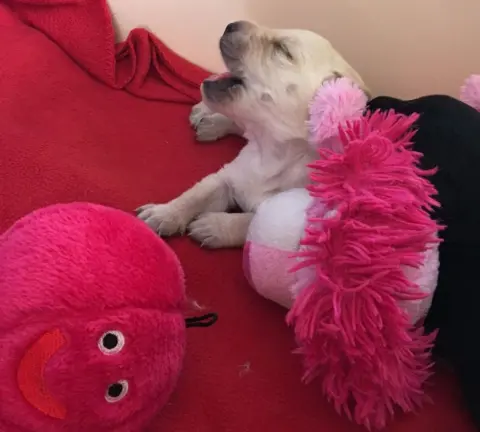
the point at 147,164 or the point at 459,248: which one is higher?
the point at 459,248

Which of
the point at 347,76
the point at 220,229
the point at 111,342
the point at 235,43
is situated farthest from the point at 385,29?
the point at 111,342

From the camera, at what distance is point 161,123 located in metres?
1.41

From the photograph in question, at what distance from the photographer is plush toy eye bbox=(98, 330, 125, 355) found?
731 millimetres

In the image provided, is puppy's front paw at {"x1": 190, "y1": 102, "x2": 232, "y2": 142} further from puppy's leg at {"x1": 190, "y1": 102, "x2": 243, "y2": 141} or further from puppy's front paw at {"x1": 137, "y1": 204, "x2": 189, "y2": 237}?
puppy's front paw at {"x1": 137, "y1": 204, "x2": 189, "y2": 237}

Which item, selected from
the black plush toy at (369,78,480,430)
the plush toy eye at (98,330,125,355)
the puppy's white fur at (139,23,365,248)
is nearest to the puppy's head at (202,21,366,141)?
the puppy's white fur at (139,23,365,248)

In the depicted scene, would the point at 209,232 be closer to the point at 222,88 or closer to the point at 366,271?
the point at 222,88

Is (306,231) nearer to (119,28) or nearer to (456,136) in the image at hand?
(456,136)

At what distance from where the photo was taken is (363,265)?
0.77 metres

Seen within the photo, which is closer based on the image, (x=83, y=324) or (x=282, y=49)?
(x=83, y=324)

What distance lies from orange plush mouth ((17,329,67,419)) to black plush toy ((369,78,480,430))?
0.49 metres

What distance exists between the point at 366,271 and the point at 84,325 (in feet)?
1.04

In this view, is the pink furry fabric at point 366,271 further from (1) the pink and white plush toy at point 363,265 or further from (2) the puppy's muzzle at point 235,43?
(2) the puppy's muzzle at point 235,43

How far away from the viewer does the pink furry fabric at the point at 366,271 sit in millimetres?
780

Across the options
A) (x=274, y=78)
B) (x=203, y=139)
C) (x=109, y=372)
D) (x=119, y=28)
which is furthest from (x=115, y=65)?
(x=109, y=372)
